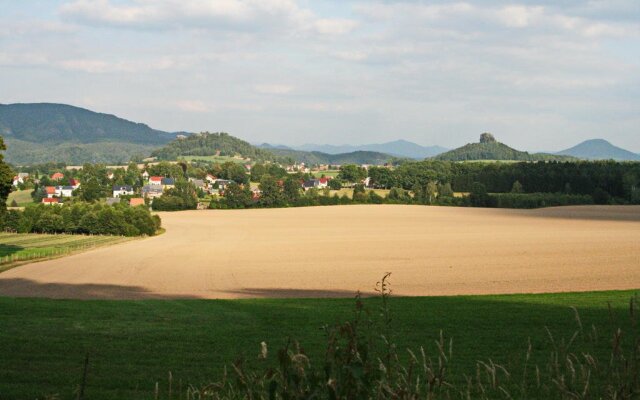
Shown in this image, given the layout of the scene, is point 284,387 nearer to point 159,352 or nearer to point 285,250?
point 159,352

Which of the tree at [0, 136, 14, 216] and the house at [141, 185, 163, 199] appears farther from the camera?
the house at [141, 185, 163, 199]

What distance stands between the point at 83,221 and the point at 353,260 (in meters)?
39.6

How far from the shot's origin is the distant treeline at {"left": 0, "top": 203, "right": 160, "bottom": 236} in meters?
79.2

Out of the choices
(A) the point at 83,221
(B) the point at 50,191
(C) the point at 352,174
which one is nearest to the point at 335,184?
(C) the point at 352,174

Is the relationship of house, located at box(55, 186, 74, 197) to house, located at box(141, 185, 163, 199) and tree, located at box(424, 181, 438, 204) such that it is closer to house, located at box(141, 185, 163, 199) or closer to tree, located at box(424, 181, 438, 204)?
house, located at box(141, 185, 163, 199)

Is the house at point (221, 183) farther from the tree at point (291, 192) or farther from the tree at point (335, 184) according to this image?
the tree at point (291, 192)

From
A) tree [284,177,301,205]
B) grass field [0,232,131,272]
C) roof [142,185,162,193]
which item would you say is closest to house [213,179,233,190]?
roof [142,185,162,193]

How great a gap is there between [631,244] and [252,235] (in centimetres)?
3647

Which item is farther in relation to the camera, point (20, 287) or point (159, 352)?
point (20, 287)

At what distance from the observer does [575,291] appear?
107 ft

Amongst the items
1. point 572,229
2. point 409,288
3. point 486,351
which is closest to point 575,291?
point 409,288

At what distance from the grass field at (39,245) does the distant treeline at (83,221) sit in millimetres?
2166

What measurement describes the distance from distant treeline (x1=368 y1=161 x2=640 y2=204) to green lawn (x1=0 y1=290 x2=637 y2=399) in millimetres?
87792

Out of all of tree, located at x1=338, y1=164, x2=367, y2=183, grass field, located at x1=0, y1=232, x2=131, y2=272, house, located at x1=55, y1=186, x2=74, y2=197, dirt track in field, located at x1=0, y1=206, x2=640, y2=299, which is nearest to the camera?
dirt track in field, located at x1=0, y1=206, x2=640, y2=299
